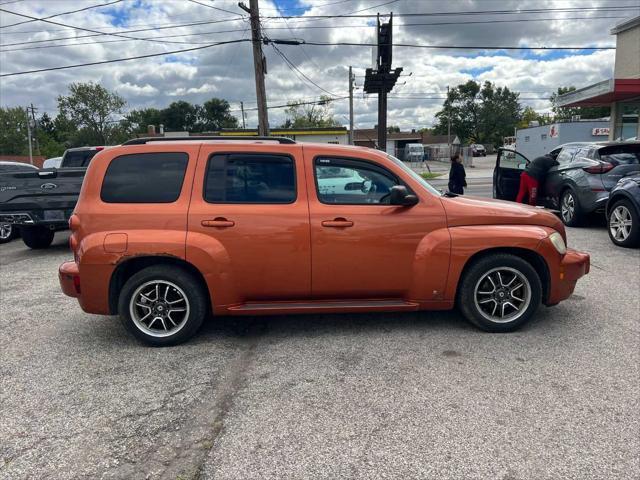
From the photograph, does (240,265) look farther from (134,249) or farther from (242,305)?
(134,249)

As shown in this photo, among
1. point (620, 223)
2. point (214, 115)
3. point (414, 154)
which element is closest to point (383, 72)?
point (620, 223)

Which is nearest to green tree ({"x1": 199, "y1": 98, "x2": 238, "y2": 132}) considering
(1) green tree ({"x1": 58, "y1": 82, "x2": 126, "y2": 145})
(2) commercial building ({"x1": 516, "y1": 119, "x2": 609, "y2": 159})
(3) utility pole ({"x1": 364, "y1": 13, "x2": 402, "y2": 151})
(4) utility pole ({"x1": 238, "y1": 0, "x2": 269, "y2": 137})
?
(1) green tree ({"x1": 58, "y1": 82, "x2": 126, "y2": 145})

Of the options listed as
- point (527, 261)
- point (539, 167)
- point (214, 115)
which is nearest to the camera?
point (527, 261)

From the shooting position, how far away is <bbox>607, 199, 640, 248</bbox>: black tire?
7230mm

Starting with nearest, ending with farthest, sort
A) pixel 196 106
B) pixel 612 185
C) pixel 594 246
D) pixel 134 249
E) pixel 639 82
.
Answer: pixel 134 249 < pixel 594 246 < pixel 612 185 < pixel 639 82 < pixel 196 106

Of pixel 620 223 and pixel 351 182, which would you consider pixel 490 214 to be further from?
pixel 620 223

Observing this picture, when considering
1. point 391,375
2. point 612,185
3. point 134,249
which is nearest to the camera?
point 391,375

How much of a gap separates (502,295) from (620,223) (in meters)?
4.56

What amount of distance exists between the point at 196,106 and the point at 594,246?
301 ft

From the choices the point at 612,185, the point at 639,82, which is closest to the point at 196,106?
the point at 639,82

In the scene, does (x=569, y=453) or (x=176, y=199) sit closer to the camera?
(x=569, y=453)

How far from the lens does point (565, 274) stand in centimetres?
438

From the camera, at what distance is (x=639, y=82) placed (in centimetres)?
1784

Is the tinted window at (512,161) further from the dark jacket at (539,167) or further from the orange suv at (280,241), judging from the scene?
the orange suv at (280,241)
